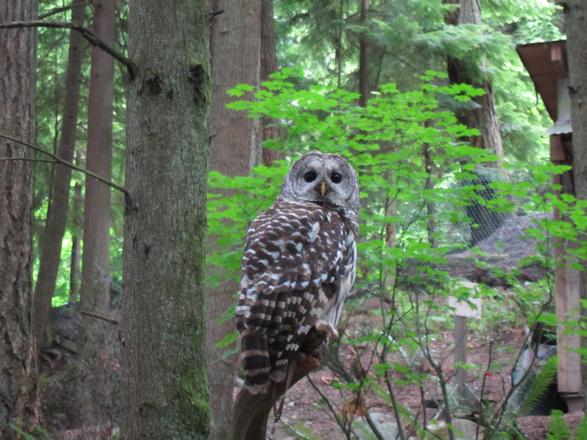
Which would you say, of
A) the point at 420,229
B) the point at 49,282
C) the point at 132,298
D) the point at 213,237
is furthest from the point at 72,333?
the point at 132,298

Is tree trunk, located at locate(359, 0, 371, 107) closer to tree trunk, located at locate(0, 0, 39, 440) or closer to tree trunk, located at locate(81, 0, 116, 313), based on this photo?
tree trunk, located at locate(81, 0, 116, 313)

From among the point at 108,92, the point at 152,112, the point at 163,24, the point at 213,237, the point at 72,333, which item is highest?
the point at 108,92

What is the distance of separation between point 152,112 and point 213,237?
131 inches

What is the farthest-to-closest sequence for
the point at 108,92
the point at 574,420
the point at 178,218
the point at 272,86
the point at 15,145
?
1. the point at 108,92
2. the point at 574,420
3. the point at 15,145
4. the point at 272,86
5. the point at 178,218

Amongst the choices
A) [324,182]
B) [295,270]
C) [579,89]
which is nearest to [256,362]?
[295,270]

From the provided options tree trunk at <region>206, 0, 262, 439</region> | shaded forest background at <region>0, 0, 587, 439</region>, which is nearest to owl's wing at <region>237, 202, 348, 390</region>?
shaded forest background at <region>0, 0, 587, 439</region>

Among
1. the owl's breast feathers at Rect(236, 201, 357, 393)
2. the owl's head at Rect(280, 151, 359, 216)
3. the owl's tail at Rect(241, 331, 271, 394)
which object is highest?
the owl's head at Rect(280, 151, 359, 216)

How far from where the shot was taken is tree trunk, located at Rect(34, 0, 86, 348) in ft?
36.2

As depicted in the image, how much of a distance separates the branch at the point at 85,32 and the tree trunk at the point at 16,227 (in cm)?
273

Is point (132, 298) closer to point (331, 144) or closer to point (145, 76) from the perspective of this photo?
point (145, 76)

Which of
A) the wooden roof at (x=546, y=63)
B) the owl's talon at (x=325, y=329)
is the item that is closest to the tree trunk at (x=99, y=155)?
the wooden roof at (x=546, y=63)

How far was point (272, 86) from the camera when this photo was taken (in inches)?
203

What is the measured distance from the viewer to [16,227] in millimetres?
5824

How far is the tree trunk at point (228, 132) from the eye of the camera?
7.17 meters
